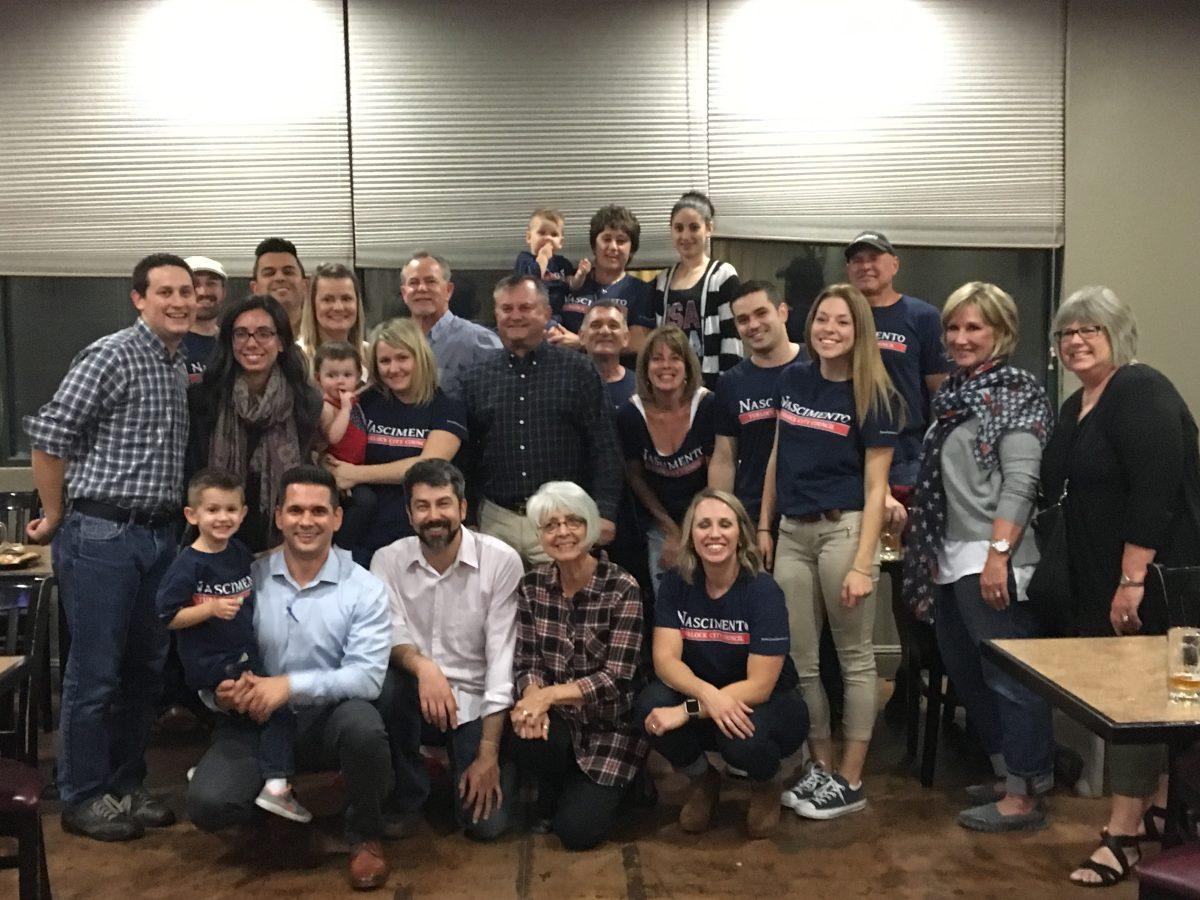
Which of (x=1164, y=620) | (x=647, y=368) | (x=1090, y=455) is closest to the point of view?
(x=1164, y=620)

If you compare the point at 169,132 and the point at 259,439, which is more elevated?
the point at 169,132

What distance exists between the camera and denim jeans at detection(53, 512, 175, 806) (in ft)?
10.9

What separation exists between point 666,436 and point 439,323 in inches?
40.7

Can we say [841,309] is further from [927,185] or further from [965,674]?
[927,185]

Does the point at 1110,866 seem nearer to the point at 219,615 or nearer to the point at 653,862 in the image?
the point at 653,862

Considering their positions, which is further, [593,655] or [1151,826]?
[593,655]

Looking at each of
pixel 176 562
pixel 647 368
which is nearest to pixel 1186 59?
pixel 647 368

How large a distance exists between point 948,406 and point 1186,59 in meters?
2.94

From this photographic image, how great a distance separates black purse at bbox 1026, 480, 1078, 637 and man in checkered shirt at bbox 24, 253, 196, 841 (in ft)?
7.87

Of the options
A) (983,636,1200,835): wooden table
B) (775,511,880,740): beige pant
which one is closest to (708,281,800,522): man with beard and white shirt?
(775,511,880,740): beige pant

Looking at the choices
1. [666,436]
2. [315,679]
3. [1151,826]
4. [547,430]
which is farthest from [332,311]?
[1151,826]

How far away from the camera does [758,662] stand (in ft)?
11.0

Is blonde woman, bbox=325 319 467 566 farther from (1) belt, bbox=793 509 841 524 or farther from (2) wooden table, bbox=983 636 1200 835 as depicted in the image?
(2) wooden table, bbox=983 636 1200 835

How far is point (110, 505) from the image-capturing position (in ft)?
11.0
